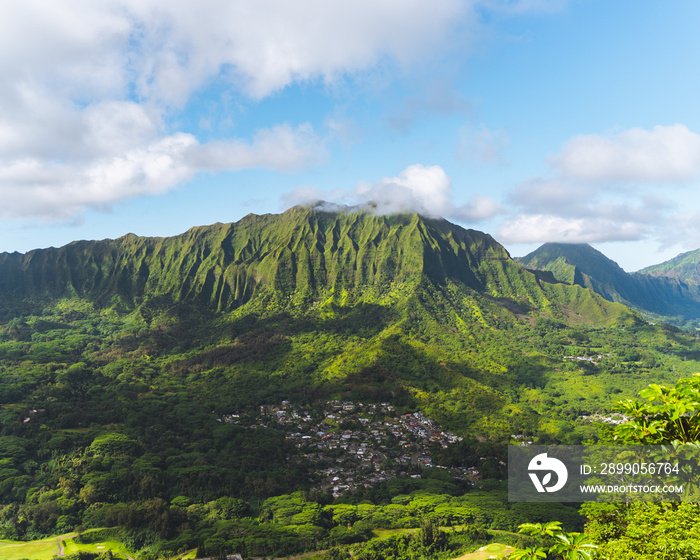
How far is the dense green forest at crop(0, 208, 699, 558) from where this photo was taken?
168 ft

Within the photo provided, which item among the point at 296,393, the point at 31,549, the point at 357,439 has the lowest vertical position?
the point at 31,549

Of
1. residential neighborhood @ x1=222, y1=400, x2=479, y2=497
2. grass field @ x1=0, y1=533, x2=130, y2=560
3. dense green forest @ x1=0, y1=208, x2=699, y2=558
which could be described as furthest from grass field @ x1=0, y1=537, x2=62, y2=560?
residential neighborhood @ x1=222, y1=400, x2=479, y2=497

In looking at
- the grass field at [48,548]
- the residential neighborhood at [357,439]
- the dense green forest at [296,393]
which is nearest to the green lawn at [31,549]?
the grass field at [48,548]

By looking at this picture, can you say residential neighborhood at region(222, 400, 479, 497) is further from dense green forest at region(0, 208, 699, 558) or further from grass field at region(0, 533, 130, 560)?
grass field at region(0, 533, 130, 560)

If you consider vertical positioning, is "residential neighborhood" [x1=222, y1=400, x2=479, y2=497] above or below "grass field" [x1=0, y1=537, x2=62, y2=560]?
above

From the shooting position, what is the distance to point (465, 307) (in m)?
170

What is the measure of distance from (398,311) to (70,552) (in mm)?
124275

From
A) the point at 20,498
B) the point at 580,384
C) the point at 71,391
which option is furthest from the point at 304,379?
the point at 580,384

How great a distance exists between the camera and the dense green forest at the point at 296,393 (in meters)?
51.3

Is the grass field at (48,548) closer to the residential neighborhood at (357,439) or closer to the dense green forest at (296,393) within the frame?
the dense green forest at (296,393)

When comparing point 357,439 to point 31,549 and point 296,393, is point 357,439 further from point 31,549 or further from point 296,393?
point 31,549

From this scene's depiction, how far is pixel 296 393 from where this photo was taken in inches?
4040

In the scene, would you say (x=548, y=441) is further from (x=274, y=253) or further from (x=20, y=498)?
(x=274, y=253)

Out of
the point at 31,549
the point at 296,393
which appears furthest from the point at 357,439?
the point at 31,549
